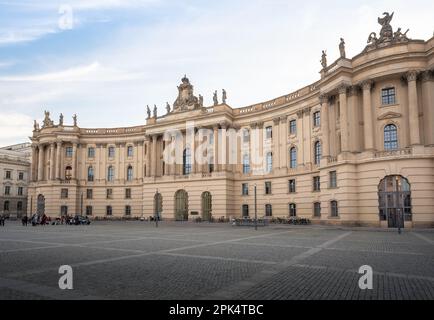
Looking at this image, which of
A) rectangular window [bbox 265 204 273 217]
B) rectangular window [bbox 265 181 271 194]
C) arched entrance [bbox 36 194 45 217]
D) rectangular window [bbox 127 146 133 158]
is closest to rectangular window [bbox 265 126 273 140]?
rectangular window [bbox 265 181 271 194]

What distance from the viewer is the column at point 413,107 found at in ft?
115

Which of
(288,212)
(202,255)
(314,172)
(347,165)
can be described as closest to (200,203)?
(288,212)

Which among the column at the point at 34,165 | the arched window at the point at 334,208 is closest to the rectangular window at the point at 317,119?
the arched window at the point at 334,208

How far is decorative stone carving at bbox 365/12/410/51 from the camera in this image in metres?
37.4

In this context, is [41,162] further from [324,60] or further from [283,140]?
[324,60]

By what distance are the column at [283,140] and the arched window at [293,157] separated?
58 centimetres

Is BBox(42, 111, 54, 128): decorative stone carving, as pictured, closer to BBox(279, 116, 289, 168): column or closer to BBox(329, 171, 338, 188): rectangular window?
BBox(279, 116, 289, 168): column

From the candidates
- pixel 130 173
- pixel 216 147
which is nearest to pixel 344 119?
pixel 216 147

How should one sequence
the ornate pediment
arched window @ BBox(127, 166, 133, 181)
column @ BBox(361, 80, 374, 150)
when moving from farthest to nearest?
1. arched window @ BBox(127, 166, 133, 181)
2. column @ BBox(361, 80, 374, 150)
3. the ornate pediment

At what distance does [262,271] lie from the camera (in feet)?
38.9

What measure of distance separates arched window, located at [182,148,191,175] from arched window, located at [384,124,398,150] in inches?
1300

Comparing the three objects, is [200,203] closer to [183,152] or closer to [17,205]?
[183,152]

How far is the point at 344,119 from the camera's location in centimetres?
3947

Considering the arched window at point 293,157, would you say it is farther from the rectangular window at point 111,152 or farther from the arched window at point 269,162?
the rectangular window at point 111,152
